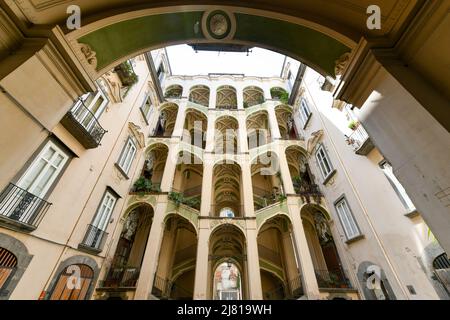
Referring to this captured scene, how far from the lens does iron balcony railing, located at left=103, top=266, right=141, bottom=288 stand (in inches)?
385

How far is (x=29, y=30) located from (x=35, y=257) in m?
6.97

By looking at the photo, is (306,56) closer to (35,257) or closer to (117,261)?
(35,257)

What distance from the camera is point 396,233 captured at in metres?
7.71

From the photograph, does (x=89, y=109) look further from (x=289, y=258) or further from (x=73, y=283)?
(x=289, y=258)

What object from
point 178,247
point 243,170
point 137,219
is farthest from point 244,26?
point 178,247

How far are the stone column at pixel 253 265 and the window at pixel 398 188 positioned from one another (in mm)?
6975

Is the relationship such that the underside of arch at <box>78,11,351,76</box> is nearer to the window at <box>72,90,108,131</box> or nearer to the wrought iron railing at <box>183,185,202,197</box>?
the window at <box>72,90,108,131</box>

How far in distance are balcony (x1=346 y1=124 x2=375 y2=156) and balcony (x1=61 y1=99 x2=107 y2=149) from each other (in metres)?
11.8

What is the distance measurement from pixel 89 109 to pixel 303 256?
41.8ft

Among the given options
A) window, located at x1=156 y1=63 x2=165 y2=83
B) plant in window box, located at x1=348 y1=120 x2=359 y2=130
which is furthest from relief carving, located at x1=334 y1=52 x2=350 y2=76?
window, located at x1=156 y1=63 x2=165 y2=83

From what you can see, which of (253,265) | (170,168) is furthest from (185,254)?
(170,168)

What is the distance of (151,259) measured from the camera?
10328mm

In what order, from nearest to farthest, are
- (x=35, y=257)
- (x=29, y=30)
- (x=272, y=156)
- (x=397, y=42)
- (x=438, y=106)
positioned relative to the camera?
(x=438, y=106) < (x=29, y=30) < (x=397, y=42) < (x=35, y=257) < (x=272, y=156)

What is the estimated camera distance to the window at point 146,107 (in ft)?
46.3
